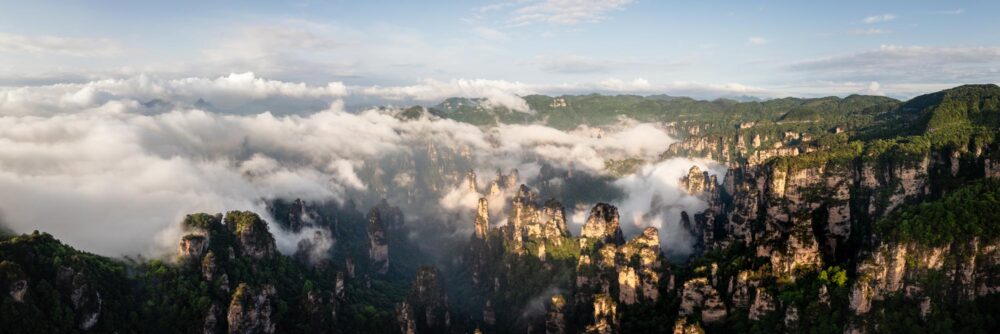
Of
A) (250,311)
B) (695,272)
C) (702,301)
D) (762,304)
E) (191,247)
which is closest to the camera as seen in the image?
(762,304)

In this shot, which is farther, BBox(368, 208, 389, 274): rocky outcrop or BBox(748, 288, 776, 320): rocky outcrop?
BBox(368, 208, 389, 274): rocky outcrop

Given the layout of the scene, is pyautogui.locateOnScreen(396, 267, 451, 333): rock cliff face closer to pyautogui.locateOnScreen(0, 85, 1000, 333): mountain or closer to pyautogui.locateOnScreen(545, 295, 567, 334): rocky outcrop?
pyautogui.locateOnScreen(0, 85, 1000, 333): mountain

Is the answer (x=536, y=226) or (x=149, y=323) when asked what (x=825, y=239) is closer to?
(x=536, y=226)

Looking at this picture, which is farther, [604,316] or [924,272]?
[604,316]

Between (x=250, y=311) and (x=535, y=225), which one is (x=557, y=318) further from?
(x=250, y=311)

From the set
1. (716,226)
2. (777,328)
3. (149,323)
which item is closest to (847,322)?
(777,328)

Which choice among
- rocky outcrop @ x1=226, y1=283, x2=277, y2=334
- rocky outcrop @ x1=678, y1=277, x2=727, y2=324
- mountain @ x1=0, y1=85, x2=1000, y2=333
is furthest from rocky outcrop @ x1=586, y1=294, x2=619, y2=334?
rocky outcrop @ x1=226, y1=283, x2=277, y2=334

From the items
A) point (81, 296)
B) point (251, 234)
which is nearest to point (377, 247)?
point (251, 234)

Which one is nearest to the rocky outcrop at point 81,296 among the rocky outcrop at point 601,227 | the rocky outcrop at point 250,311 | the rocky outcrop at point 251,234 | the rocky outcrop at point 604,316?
the rocky outcrop at point 250,311

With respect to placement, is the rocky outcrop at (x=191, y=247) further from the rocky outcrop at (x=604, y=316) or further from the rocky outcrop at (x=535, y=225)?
the rocky outcrop at (x=535, y=225)

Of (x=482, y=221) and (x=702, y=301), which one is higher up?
(x=702, y=301)

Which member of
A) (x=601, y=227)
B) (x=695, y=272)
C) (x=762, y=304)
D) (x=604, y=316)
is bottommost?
(x=604, y=316)
